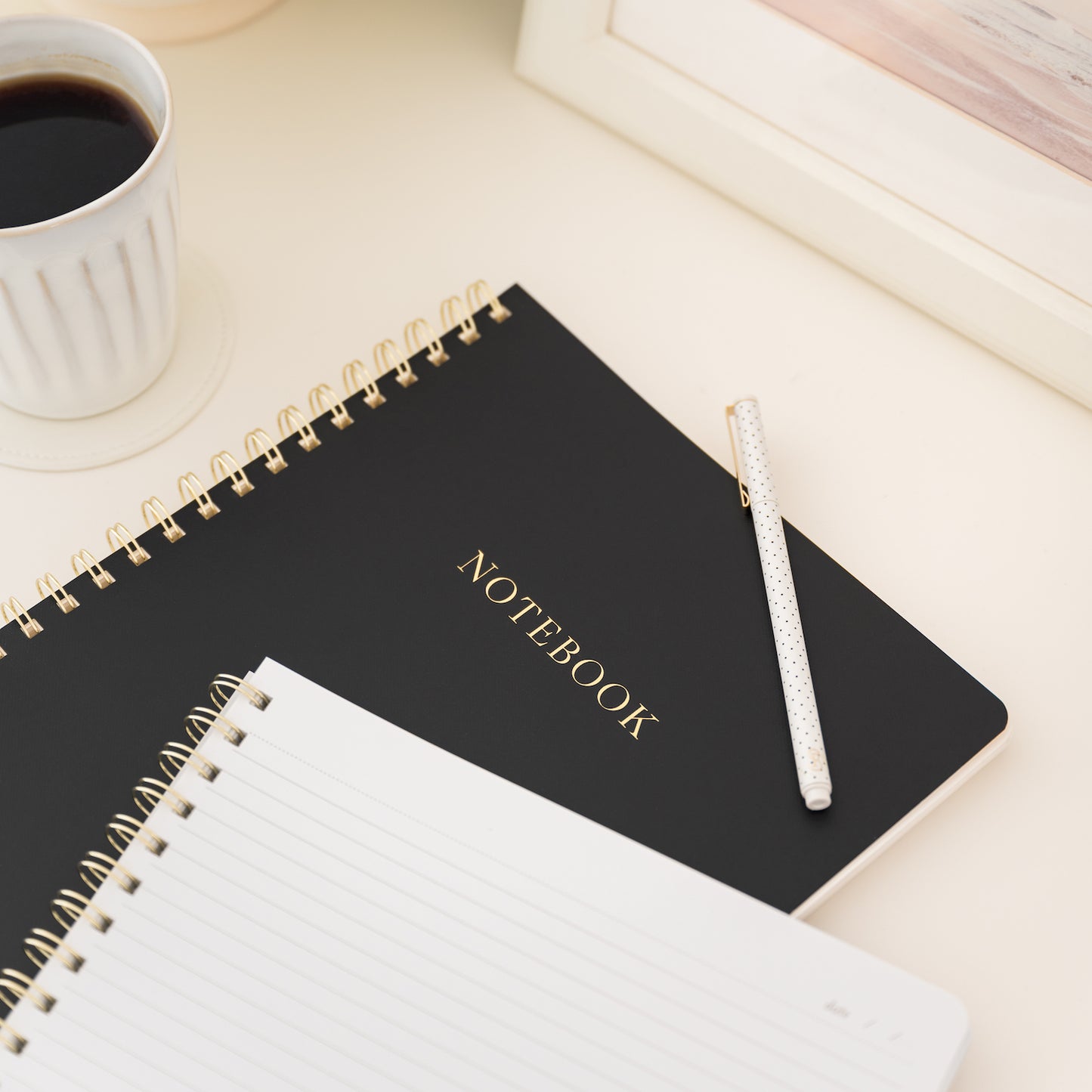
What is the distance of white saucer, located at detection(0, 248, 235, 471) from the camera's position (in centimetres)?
63

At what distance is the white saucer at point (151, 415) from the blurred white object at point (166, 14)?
7.6 inches

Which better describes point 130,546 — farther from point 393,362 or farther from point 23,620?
point 393,362

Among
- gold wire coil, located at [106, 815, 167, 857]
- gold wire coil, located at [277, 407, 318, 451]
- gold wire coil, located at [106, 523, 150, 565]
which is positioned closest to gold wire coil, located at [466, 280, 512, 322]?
gold wire coil, located at [277, 407, 318, 451]

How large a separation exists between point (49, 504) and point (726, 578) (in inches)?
14.1

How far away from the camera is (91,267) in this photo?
537 millimetres

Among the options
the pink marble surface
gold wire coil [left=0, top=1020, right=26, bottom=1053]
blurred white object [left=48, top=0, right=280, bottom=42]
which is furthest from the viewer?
blurred white object [left=48, top=0, right=280, bottom=42]

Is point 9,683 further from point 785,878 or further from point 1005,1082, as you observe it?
point 1005,1082

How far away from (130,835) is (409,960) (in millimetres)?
138

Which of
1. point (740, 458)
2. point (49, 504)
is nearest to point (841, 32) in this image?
point (740, 458)

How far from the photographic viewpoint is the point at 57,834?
1.74 ft

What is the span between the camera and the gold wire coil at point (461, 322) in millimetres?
671

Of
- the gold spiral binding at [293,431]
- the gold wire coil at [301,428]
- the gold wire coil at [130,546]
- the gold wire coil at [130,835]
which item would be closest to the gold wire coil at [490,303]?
the gold spiral binding at [293,431]

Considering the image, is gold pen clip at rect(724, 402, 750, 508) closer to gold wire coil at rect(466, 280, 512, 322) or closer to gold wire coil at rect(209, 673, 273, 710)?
gold wire coil at rect(466, 280, 512, 322)

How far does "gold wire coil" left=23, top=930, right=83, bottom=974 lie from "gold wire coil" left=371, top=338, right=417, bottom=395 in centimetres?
33
